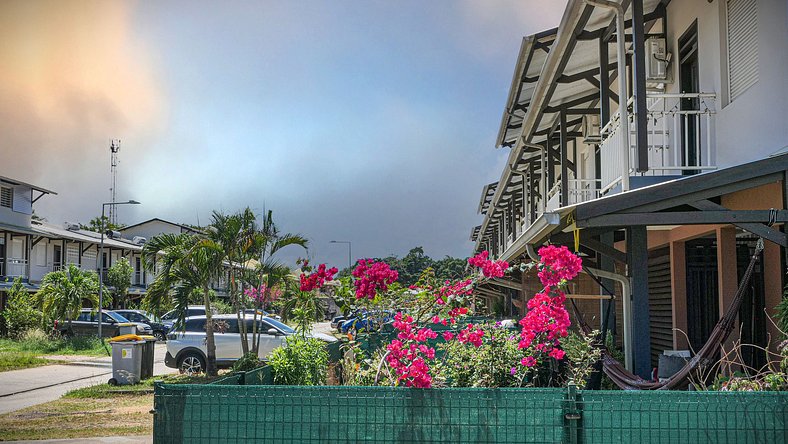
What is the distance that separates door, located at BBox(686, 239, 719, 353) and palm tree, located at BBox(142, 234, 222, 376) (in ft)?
32.9

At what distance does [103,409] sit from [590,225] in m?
9.73

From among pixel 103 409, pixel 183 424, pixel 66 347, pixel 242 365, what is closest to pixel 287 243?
pixel 242 365

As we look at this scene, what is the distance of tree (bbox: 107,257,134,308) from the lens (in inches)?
1977

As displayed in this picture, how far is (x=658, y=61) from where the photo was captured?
39.2 ft

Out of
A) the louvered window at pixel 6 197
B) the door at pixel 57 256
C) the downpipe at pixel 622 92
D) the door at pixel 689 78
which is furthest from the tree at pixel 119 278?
the downpipe at pixel 622 92

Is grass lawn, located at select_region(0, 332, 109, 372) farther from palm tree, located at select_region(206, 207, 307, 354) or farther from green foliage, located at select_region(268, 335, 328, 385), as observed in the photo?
green foliage, located at select_region(268, 335, 328, 385)

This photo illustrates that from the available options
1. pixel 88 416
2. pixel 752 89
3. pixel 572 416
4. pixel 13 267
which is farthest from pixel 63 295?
pixel 572 416

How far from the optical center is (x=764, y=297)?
10188 millimetres

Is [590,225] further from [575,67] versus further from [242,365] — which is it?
[242,365]

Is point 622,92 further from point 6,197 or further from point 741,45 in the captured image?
point 6,197

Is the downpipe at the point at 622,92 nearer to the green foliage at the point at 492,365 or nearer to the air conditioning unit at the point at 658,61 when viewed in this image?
the green foliage at the point at 492,365

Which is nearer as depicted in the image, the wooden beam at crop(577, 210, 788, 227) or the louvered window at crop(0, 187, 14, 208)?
the wooden beam at crop(577, 210, 788, 227)

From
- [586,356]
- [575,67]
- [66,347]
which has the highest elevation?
[575,67]

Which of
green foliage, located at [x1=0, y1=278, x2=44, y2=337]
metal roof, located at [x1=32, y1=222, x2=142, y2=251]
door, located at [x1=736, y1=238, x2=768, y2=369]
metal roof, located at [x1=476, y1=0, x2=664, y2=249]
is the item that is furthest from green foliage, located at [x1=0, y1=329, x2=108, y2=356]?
door, located at [x1=736, y1=238, x2=768, y2=369]
